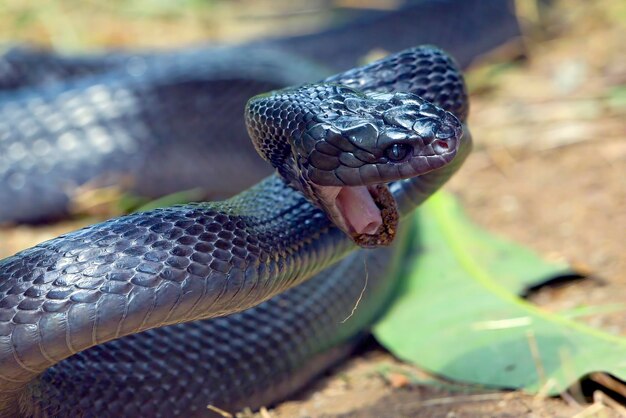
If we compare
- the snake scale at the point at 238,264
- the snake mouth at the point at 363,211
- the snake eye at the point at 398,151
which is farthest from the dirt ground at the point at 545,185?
the snake eye at the point at 398,151

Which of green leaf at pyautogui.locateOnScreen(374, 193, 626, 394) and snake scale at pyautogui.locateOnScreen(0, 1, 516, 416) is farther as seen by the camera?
green leaf at pyautogui.locateOnScreen(374, 193, 626, 394)

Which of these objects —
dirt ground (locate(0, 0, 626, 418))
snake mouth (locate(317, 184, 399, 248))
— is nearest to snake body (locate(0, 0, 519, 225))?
dirt ground (locate(0, 0, 626, 418))

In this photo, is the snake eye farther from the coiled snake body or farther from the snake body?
the snake body

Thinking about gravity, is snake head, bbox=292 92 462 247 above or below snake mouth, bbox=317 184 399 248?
above

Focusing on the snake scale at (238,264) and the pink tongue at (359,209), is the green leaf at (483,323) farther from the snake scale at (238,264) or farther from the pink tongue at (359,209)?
the pink tongue at (359,209)

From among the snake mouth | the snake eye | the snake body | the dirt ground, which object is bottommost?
the dirt ground

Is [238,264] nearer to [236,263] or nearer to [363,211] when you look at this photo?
[236,263]

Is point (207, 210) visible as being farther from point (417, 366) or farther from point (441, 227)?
point (441, 227)

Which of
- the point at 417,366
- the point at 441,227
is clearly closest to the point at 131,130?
the point at 441,227
